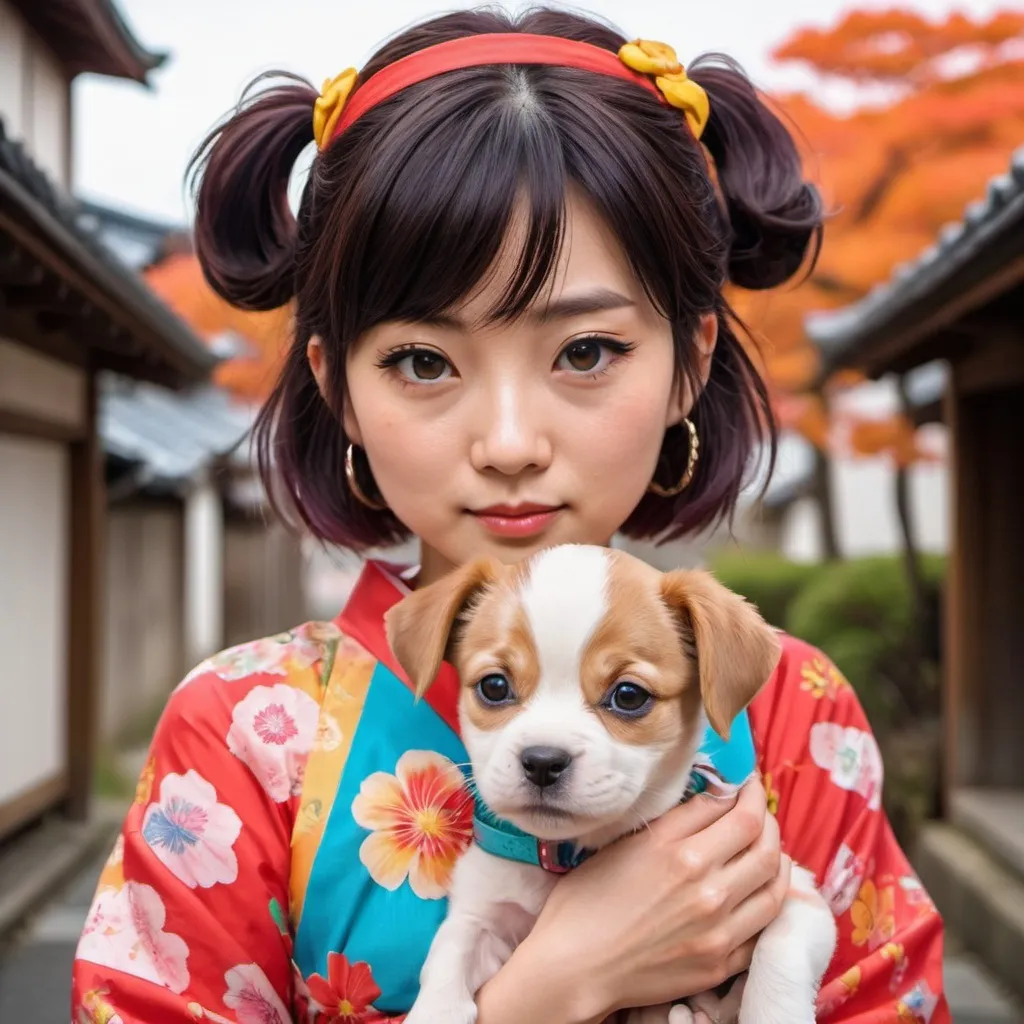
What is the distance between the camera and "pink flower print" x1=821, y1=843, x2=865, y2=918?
2619 millimetres

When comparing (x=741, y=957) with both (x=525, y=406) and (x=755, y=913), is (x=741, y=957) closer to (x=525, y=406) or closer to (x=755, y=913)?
(x=755, y=913)

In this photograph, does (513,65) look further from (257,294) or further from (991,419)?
(991,419)

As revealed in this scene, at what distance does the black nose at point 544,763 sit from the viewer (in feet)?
6.97

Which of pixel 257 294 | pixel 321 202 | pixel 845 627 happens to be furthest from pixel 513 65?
pixel 845 627

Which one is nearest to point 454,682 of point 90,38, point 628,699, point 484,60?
point 628,699

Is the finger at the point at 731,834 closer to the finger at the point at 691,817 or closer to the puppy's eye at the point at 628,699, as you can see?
the finger at the point at 691,817

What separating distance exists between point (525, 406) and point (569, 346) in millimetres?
157

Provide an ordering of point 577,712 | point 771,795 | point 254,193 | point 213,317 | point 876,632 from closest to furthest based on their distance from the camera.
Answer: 1. point 577,712
2. point 771,795
3. point 254,193
4. point 876,632
5. point 213,317

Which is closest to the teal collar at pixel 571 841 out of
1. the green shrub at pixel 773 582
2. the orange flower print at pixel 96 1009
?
the orange flower print at pixel 96 1009

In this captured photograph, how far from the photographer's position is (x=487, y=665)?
7.59ft

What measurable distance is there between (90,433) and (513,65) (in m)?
9.10

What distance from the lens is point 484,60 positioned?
2600mm

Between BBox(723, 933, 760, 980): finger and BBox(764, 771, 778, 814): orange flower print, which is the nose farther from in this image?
BBox(723, 933, 760, 980): finger

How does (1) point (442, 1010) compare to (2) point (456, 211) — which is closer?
(1) point (442, 1010)
